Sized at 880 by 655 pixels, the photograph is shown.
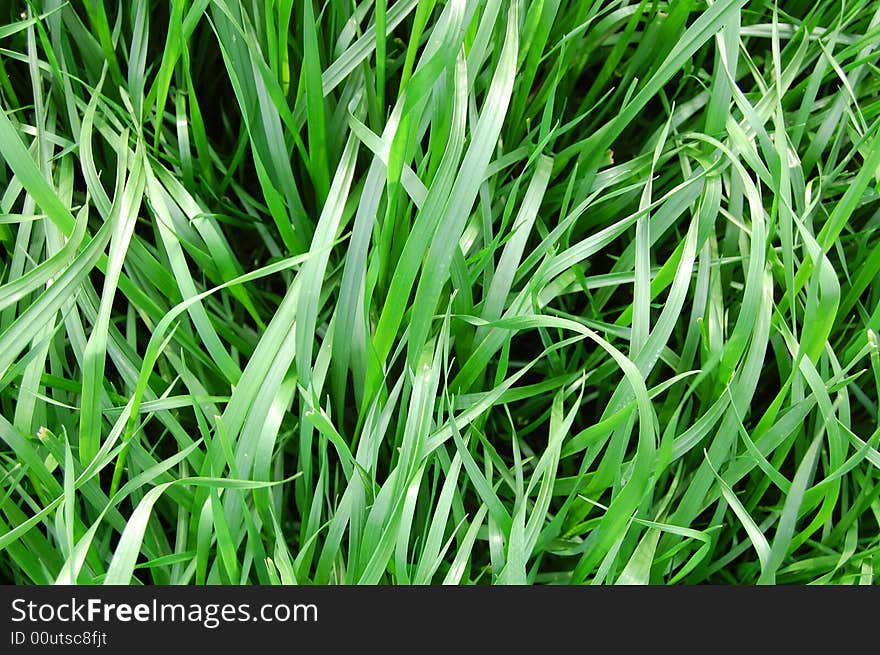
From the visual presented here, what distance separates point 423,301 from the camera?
371 mm

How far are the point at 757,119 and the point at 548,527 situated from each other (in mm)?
249

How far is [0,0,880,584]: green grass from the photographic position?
374 mm

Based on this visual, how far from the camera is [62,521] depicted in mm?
366

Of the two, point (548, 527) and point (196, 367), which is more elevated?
point (196, 367)

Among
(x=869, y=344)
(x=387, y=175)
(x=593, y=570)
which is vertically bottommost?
(x=593, y=570)

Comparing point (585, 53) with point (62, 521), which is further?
point (585, 53)

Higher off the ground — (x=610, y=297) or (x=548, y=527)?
(x=610, y=297)

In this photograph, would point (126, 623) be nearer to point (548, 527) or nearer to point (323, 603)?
point (323, 603)

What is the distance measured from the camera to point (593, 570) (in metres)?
0.42

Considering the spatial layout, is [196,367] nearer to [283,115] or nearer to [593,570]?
[283,115]

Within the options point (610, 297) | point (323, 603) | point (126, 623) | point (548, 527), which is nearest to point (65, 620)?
point (126, 623)

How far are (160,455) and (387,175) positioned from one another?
221 millimetres

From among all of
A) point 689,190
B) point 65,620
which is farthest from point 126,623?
point 689,190

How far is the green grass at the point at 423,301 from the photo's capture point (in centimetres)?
37
